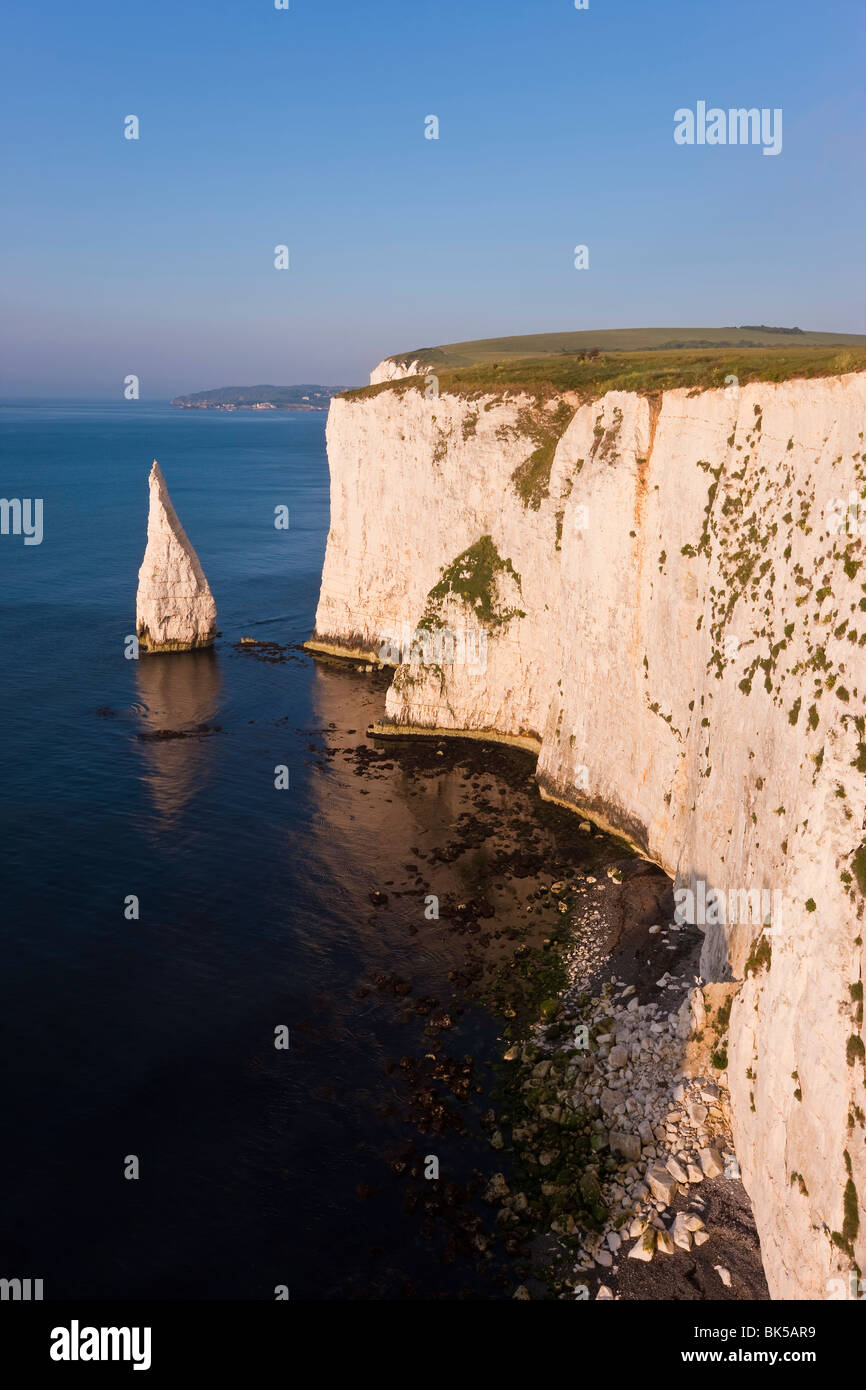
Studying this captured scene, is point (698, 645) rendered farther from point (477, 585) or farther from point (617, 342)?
point (617, 342)

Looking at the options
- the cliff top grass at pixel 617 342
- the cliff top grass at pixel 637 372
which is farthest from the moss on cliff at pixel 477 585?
the cliff top grass at pixel 617 342

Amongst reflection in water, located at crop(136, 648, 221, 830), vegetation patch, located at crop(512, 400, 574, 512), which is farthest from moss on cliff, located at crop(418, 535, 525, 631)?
reflection in water, located at crop(136, 648, 221, 830)

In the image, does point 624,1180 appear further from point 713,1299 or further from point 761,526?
point 761,526

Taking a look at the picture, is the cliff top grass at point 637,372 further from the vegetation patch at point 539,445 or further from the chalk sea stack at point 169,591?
the chalk sea stack at point 169,591

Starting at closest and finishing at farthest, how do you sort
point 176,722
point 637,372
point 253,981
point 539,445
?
point 253,981
point 637,372
point 539,445
point 176,722

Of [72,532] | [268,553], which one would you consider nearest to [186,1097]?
[268,553]

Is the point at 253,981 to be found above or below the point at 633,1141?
above

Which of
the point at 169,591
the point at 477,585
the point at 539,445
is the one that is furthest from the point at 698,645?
the point at 169,591
